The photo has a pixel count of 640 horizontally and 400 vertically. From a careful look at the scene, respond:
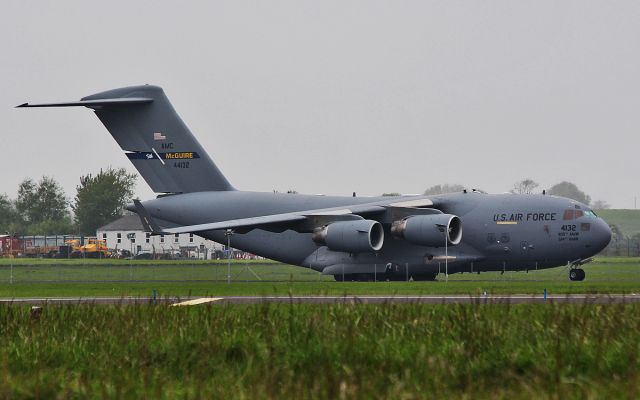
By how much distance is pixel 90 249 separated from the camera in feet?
324

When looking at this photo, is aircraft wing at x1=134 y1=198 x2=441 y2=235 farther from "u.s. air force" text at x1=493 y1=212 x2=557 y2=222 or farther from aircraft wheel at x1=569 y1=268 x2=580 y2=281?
aircraft wheel at x1=569 y1=268 x2=580 y2=281

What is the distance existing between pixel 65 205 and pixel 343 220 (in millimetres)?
90811

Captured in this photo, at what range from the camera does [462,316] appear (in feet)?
44.0

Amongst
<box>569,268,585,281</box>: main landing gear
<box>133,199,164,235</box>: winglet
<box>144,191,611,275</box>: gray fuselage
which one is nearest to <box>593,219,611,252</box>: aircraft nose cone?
<box>144,191,611,275</box>: gray fuselage

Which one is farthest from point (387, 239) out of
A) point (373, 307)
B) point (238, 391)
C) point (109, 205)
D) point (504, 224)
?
point (109, 205)

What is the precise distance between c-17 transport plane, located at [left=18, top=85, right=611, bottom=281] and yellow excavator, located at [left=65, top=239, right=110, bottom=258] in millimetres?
41478

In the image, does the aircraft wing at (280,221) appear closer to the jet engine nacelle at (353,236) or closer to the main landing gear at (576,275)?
the jet engine nacelle at (353,236)

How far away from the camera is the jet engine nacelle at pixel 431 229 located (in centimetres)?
3972

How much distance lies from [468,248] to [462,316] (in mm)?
28185

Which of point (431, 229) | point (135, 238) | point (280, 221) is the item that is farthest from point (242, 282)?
point (135, 238)

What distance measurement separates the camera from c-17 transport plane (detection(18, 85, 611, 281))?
4050 centimetres

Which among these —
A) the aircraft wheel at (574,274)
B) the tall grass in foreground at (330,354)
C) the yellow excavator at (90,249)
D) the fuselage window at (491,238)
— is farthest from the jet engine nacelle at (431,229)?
the yellow excavator at (90,249)

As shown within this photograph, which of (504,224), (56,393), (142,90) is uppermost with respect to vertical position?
(142,90)

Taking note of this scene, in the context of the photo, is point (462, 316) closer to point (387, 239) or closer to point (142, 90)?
point (387, 239)
